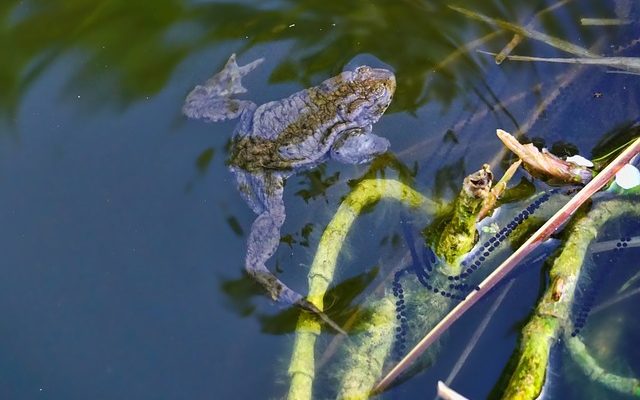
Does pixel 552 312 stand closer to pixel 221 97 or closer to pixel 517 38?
pixel 517 38

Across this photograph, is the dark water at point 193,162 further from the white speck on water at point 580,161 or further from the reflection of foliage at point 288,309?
the white speck on water at point 580,161

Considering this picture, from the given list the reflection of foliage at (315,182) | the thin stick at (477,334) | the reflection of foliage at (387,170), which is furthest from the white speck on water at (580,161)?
the reflection of foliage at (315,182)

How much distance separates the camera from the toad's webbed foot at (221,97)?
4906 millimetres

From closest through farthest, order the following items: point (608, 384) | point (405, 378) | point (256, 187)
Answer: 1. point (608, 384)
2. point (405, 378)
3. point (256, 187)

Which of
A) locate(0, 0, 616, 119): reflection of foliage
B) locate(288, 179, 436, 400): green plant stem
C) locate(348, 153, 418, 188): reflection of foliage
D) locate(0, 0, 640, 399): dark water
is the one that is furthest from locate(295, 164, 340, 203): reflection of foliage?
locate(0, 0, 616, 119): reflection of foliage

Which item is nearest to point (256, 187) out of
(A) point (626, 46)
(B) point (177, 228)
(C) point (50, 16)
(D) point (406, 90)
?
(B) point (177, 228)

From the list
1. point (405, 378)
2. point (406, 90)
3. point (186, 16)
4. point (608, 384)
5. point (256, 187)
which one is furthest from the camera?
point (186, 16)

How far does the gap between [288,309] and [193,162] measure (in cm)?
140

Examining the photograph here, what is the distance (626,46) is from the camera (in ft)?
15.9

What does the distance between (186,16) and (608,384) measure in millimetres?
4295

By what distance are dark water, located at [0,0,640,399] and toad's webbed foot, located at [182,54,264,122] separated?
11 cm

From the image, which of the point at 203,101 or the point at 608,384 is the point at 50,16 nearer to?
the point at 203,101

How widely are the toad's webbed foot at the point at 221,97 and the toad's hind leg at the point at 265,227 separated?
20.8 inches

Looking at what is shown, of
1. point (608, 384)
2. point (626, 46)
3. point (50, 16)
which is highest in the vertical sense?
point (50, 16)
